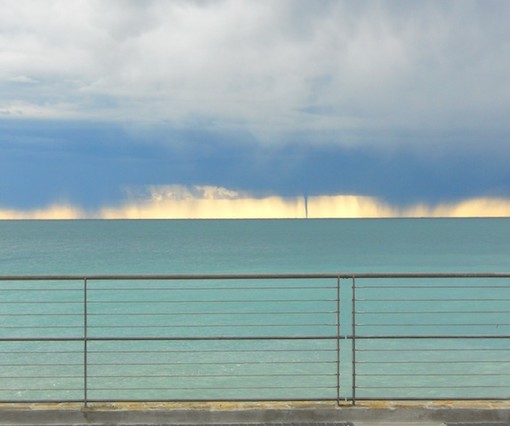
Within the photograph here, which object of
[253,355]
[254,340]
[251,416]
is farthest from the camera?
[253,355]

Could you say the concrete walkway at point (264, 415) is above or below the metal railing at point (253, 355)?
above

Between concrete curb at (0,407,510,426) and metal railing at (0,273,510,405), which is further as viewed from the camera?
metal railing at (0,273,510,405)

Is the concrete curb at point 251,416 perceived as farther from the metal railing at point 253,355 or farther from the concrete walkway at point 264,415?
the metal railing at point 253,355

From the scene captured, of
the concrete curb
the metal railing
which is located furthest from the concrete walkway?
the metal railing

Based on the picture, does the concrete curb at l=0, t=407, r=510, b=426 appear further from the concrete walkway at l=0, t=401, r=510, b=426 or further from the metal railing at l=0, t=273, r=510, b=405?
the metal railing at l=0, t=273, r=510, b=405

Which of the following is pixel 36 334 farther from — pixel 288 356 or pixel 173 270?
pixel 173 270

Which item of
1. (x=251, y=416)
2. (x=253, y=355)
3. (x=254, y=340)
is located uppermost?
(x=251, y=416)

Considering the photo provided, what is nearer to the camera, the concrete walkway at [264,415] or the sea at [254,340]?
the concrete walkway at [264,415]

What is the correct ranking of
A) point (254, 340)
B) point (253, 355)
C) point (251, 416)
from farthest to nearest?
1. point (253, 355)
2. point (254, 340)
3. point (251, 416)

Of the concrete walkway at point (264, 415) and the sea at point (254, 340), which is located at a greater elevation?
the concrete walkway at point (264, 415)

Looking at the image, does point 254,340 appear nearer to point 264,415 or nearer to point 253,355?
point 253,355

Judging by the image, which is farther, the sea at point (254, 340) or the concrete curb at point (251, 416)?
the sea at point (254, 340)

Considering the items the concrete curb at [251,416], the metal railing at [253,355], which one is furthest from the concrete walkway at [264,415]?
the metal railing at [253,355]

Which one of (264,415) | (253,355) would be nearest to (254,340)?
(253,355)
